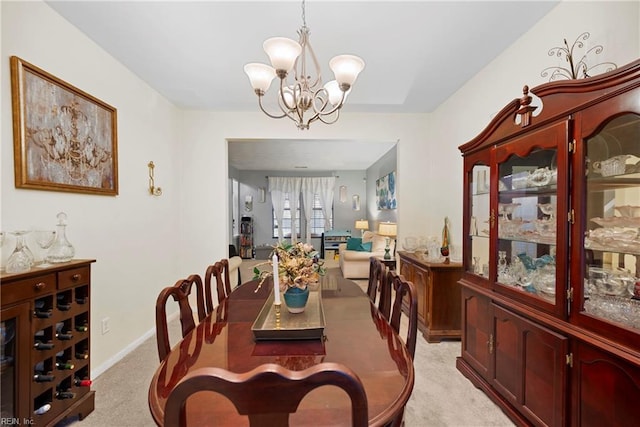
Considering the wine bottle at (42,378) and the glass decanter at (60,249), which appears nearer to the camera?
the wine bottle at (42,378)

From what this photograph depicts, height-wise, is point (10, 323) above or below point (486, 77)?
below

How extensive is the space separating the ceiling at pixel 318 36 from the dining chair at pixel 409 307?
1770mm

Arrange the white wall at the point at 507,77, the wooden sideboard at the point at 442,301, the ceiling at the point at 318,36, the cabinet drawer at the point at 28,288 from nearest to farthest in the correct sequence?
the cabinet drawer at the point at 28,288 → the white wall at the point at 507,77 → the ceiling at the point at 318,36 → the wooden sideboard at the point at 442,301

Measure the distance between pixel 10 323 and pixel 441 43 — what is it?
3262 millimetres

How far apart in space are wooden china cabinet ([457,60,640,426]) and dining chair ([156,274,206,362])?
1.88 m

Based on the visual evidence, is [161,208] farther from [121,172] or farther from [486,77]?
[486,77]

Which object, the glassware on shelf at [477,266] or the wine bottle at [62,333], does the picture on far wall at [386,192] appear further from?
the wine bottle at [62,333]

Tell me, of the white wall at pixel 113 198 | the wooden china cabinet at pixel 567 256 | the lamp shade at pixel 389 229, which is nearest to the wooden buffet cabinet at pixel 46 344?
the white wall at pixel 113 198

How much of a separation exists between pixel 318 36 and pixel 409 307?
2.07 metres

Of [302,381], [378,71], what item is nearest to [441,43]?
[378,71]

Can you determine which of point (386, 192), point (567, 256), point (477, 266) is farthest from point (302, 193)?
point (567, 256)

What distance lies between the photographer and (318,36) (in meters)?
2.24

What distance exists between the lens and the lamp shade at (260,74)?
1798 mm

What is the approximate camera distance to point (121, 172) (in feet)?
8.84
